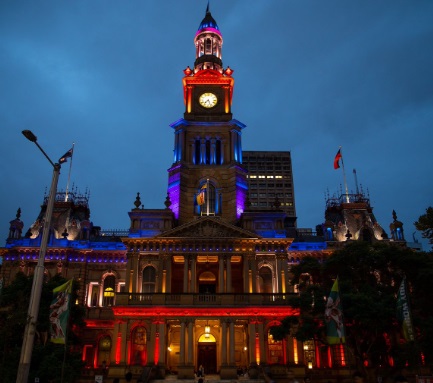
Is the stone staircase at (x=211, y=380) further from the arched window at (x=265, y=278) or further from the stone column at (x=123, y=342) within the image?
the arched window at (x=265, y=278)

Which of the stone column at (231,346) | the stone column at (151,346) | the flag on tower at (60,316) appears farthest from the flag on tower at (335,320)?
the stone column at (151,346)

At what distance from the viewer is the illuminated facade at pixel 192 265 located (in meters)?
41.7

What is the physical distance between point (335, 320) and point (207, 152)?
115ft

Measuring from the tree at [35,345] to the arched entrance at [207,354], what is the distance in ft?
40.9

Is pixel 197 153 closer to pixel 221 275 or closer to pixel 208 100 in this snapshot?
pixel 208 100

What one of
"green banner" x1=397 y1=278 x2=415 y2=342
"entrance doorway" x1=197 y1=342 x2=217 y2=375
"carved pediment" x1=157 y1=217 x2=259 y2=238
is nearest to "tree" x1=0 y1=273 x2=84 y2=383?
"entrance doorway" x1=197 y1=342 x2=217 y2=375

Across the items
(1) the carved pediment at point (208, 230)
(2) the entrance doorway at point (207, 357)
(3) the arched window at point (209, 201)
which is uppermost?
(3) the arched window at point (209, 201)

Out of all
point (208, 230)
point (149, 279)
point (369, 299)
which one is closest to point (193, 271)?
point (208, 230)

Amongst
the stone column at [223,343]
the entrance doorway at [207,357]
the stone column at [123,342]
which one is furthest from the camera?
the entrance doorway at [207,357]

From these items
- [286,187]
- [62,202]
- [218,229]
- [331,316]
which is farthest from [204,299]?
[286,187]

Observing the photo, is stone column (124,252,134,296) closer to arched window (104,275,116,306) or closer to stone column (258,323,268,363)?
arched window (104,275,116,306)

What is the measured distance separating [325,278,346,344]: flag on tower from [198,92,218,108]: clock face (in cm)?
3865

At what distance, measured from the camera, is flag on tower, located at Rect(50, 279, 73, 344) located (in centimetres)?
2039

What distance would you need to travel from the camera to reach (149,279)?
47000mm
